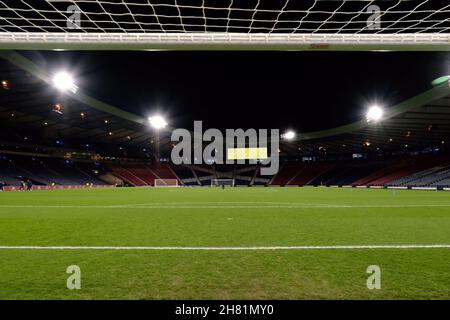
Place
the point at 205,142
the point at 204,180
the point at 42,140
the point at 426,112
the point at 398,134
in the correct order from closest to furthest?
the point at 426,112, the point at 398,134, the point at 42,140, the point at 205,142, the point at 204,180

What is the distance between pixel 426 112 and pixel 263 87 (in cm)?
1698

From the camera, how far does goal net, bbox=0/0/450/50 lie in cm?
455

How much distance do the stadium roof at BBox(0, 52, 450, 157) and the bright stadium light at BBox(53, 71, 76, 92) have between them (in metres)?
0.94

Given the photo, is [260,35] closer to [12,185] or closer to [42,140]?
[12,185]

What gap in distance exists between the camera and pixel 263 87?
38.8m

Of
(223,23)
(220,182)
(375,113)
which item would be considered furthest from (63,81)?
(220,182)

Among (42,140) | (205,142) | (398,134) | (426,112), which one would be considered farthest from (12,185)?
(398,134)

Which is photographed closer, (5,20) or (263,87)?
(5,20)

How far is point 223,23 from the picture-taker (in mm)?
4863

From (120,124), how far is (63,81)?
58.5ft

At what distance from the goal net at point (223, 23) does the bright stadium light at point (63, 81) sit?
1100 inches

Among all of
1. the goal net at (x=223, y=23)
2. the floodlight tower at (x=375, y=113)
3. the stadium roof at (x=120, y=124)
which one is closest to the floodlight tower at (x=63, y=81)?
the stadium roof at (x=120, y=124)

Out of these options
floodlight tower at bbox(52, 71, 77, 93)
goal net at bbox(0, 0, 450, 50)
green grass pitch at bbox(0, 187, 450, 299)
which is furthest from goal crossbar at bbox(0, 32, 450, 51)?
floodlight tower at bbox(52, 71, 77, 93)
